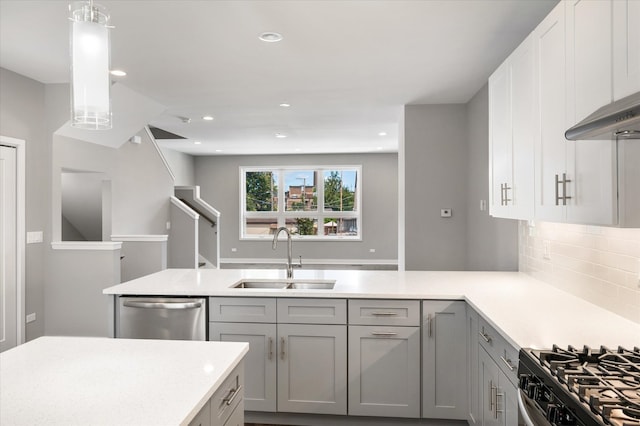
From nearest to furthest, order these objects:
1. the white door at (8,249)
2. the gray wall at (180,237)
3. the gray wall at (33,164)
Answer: the white door at (8,249) < the gray wall at (33,164) < the gray wall at (180,237)

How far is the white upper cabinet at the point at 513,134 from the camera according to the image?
2.35 metres

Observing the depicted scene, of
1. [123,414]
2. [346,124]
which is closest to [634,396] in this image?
[123,414]

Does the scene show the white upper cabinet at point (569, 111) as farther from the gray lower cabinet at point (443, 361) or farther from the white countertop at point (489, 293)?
the gray lower cabinet at point (443, 361)

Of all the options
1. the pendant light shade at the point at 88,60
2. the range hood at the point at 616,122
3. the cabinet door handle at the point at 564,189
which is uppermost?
the pendant light shade at the point at 88,60

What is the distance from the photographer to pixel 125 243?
20.7 feet

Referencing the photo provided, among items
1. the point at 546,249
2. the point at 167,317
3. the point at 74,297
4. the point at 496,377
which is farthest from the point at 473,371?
the point at 74,297

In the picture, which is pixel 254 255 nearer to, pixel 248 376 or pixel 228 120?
pixel 228 120

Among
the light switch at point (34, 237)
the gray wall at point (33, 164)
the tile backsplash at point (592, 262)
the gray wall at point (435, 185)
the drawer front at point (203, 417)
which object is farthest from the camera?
the gray wall at point (435, 185)

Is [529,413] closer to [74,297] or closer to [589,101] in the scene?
[589,101]

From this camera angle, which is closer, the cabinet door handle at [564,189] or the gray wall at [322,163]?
the cabinet door handle at [564,189]

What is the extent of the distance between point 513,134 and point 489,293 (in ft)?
3.13

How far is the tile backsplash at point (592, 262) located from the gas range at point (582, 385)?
1.92 feet

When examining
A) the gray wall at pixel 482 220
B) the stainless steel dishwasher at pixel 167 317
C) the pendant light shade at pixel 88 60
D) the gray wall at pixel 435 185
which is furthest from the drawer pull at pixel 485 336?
the gray wall at pixel 435 185

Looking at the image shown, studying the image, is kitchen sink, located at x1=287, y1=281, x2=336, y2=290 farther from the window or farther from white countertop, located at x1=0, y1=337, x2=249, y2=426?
the window
